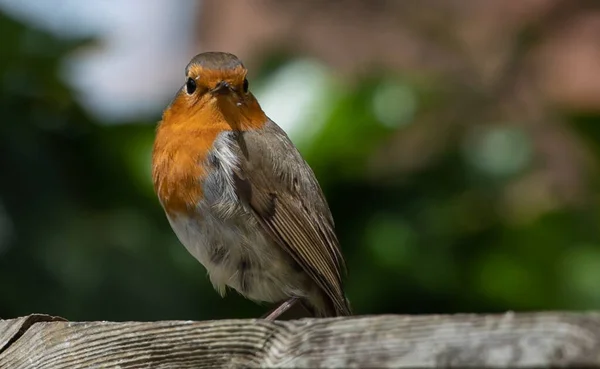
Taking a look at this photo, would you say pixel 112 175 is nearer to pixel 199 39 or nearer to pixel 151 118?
pixel 151 118

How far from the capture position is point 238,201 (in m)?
3.36

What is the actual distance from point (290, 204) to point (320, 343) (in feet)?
5.66

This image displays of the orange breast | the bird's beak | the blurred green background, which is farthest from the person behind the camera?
the blurred green background

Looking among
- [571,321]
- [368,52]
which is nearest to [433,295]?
[571,321]

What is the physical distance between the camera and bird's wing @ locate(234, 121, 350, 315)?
3.35 meters

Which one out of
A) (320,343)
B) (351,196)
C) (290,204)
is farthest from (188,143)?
(320,343)

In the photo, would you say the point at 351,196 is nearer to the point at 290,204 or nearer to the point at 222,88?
the point at 290,204

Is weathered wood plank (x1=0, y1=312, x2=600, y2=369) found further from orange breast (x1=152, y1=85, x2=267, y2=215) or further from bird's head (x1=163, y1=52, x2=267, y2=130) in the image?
bird's head (x1=163, y1=52, x2=267, y2=130)

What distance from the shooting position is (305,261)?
3342mm

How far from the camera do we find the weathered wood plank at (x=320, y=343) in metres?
1.54

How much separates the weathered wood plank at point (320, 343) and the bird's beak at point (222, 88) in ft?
3.85

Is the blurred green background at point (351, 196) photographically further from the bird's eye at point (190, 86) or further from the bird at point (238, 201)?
the bird's eye at point (190, 86)

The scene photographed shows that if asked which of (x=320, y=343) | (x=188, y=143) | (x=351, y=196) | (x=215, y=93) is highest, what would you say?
(x=215, y=93)

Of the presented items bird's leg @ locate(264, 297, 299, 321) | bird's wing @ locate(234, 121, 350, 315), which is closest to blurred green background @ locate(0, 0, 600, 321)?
bird's wing @ locate(234, 121, 350, 315)
